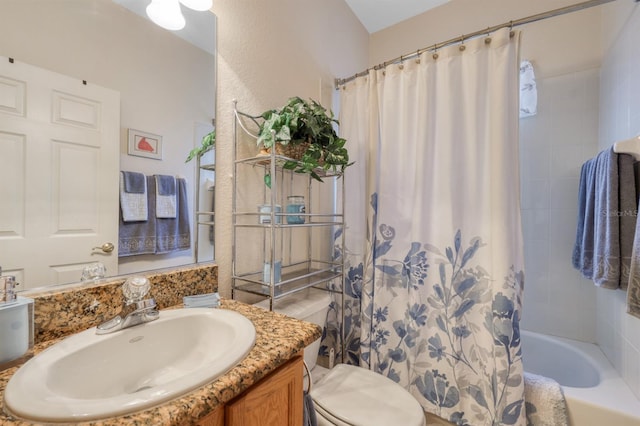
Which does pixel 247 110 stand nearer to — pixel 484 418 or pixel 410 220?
pixel 410 220

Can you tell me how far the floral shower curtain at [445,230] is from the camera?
1.14 m

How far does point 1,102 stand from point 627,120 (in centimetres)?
238

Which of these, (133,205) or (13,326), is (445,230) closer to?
(133,205)

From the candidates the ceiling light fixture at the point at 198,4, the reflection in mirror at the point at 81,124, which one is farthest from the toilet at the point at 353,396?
the ceiling light fixture at the point at 198,4

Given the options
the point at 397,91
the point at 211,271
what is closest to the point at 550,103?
the point at 397,91

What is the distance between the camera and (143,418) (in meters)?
0.39

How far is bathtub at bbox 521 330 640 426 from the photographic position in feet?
3.58

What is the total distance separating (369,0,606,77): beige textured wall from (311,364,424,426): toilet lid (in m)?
2.15

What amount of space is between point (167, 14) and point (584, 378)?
8.64ft

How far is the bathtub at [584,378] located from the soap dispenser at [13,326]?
6.09 ft

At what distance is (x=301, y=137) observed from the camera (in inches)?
44.5

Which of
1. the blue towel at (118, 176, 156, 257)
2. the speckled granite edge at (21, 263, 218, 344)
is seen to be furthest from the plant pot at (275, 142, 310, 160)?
the speckled granite edge at (21, 263, 218, 344)

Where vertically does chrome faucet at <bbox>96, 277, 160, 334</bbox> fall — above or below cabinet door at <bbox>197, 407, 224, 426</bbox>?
above

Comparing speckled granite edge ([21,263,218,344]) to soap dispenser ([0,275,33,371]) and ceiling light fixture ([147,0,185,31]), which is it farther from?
ceiling light fixture ([147,0,185,31])
